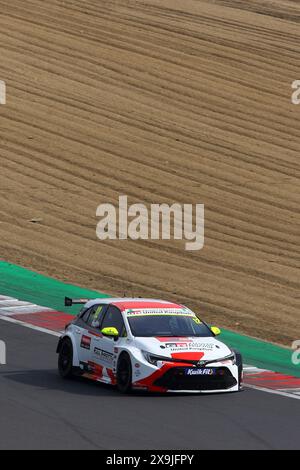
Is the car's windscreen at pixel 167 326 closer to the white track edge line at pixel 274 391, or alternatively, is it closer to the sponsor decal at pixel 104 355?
the sponsor decal at pixel 104 355

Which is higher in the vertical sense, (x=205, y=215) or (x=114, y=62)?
(x=114, y=62)

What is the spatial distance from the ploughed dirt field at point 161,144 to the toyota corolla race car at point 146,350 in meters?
4.51

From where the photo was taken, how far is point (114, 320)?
55.1 ft

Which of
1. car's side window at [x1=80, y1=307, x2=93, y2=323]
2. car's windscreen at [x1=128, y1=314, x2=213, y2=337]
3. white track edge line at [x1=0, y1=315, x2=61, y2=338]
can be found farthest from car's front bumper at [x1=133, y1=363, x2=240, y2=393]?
white track edge line at [x1=0, y1=315, x2=61, y2=338]

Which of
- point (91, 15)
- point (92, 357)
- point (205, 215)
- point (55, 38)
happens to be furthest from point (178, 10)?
point (92, 357)

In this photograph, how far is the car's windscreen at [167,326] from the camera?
645 inches

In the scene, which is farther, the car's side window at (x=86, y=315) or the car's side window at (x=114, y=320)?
the car's side window at (x=86, y=315)

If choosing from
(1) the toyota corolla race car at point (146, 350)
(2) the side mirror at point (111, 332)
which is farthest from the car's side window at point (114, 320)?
(2) the side mirror at point (111, 332)

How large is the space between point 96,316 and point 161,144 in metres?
16.8

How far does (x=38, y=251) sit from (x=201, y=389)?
446 inches

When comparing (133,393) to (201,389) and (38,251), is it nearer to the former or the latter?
(201,389)

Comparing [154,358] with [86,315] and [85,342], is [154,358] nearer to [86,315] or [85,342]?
[85,342]

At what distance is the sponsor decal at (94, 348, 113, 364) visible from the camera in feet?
53.3

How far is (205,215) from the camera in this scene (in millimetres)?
28891
